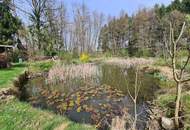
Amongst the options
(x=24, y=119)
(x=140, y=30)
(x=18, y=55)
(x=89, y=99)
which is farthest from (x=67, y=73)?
(x=140, y=30)

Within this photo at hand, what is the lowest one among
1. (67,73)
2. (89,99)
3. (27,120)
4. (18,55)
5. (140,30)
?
(89,99)

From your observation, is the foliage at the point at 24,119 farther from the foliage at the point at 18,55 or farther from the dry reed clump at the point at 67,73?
the foliage at the point at 18,55

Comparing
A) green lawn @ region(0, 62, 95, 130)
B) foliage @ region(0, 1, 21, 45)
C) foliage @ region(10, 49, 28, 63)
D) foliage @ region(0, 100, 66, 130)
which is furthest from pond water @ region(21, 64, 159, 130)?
foliage @ region(10, 49, 28, 63)

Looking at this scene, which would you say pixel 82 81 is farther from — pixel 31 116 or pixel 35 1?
pixel 35 1

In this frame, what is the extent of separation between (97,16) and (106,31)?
4.26 meters

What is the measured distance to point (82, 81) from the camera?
18.2 metres

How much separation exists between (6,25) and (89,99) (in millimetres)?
15204

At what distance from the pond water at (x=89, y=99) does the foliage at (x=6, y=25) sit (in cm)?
816

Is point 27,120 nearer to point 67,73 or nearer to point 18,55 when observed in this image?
point 67,73

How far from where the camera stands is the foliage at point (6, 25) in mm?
24953

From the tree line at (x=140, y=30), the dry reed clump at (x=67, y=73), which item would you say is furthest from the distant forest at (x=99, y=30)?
the dry reed clump at (x=67, y=73)

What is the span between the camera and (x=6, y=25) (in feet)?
83.3

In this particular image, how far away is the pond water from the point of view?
1028cm

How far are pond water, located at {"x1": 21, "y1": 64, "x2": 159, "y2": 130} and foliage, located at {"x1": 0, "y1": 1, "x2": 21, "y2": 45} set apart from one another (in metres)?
8.16
